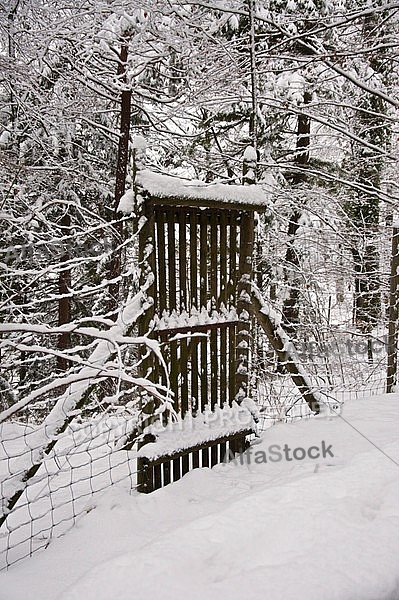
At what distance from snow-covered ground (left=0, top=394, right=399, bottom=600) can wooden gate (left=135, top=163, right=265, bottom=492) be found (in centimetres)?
37

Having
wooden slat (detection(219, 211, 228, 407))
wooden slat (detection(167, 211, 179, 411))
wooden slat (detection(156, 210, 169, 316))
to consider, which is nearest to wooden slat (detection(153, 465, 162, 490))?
wooden slat (detection(167, 211, 179, 411))

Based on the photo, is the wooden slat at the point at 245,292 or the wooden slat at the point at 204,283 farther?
the wooden slat at the point at 245,292

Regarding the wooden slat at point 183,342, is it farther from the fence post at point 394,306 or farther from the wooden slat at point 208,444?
the fence post at point 394,306

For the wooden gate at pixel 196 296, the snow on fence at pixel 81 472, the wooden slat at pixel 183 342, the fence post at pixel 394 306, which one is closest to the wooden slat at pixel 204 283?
the wooden gate at pixel 196 296

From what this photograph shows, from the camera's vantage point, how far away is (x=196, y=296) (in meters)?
3.34

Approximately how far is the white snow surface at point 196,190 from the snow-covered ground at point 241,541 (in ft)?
6.34

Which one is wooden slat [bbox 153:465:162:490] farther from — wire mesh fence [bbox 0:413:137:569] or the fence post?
the fence post

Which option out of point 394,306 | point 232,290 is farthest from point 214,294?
point 394,306

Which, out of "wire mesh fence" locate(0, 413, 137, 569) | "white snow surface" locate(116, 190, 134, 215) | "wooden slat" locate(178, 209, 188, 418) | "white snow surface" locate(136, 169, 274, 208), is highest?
"white snow surface" locate(136, 169, 274, 208)

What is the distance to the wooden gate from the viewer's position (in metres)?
3.03

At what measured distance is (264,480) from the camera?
3221mm

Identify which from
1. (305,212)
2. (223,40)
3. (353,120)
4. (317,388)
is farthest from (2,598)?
(353,120)

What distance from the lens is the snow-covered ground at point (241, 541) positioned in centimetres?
181

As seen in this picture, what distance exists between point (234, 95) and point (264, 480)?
6.02m
